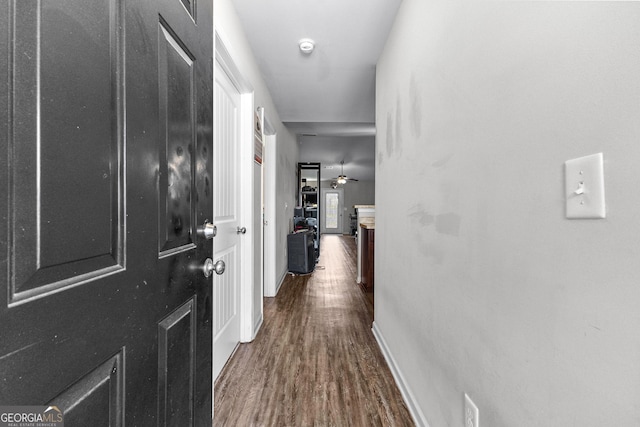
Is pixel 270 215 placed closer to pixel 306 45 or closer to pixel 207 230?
pixel 306 45

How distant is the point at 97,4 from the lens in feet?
1.82

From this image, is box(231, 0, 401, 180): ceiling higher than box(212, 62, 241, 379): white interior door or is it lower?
higher

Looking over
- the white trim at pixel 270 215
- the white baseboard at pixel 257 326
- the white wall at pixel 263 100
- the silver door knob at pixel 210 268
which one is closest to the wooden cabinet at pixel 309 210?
the white wall at pixel 263 100

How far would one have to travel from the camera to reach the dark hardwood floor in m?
1.60

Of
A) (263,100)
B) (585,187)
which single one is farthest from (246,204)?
(585,187)

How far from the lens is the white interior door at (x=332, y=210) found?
13.9 meters

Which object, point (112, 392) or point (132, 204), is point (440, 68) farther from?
point (112, 392)

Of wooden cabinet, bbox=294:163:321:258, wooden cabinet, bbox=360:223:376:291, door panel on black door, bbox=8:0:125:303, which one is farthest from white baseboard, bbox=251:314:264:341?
wooden cabinet, bbox=294:163:321:258

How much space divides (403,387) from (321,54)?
8.26ft

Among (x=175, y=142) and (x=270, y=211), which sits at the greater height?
(x=175, y=142)

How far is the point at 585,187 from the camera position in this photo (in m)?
0.60

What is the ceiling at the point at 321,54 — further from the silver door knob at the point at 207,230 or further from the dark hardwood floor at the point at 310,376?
the dark hardwood floor at the point at 310,376

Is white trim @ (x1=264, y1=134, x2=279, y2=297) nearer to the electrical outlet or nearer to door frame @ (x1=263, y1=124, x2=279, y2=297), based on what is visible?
door frame @ (x1=263, y1=124, x2=279, y2=297)

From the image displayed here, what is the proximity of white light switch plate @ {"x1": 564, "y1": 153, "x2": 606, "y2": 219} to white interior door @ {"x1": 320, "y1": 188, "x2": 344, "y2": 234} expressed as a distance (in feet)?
43.4
